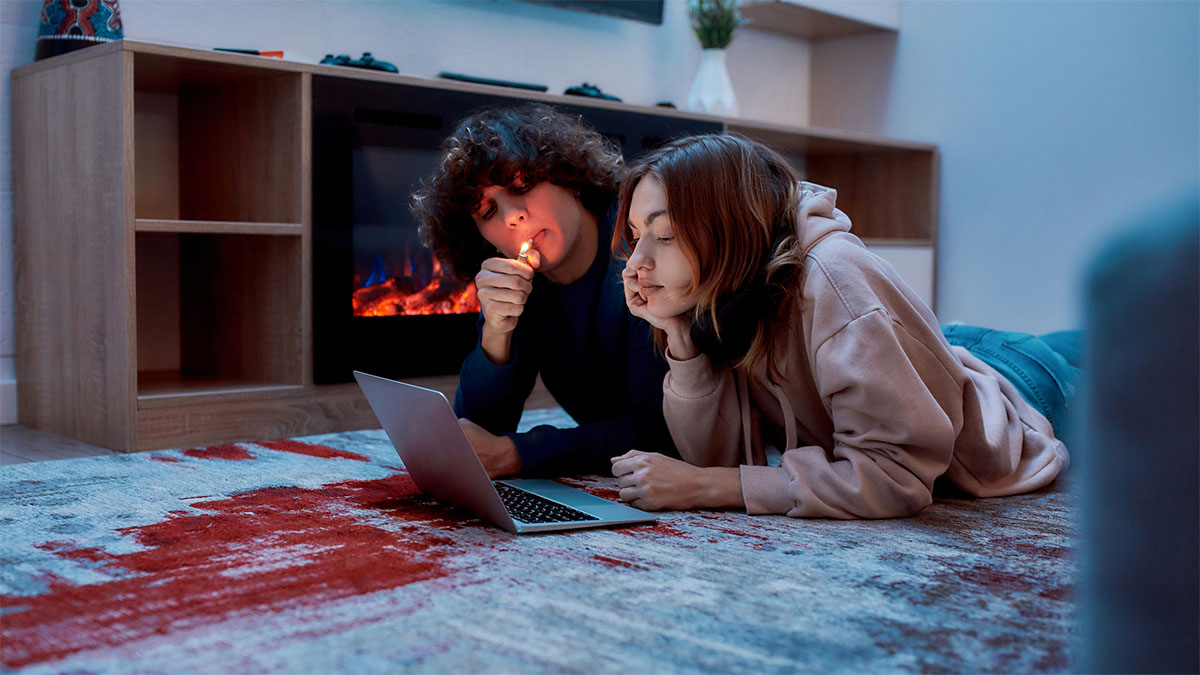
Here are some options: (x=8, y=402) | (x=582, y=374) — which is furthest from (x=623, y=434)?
(x=8, y=402)

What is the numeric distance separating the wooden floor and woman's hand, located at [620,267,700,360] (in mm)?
1100

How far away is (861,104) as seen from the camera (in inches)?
157

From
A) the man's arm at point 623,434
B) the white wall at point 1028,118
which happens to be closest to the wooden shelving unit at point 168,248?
the man's arm at point 623,434

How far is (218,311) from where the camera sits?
8.16 feet

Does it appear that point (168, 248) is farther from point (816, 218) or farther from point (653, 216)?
point (816, 218)

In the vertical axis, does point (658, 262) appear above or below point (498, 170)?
below

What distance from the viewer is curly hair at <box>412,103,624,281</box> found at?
1.68m

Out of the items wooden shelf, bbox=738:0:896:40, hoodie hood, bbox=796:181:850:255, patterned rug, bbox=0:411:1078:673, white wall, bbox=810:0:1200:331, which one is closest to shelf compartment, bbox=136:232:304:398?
patterned rug, bbox=0:411:1078:673

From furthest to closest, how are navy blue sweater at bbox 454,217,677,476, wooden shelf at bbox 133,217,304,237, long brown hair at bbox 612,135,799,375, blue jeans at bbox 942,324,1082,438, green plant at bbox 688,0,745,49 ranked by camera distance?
green plant at bbox 688,0,745,49
wooden shelf at bbox 133,217,304,237
blue jeans at bbox 942,324,1082,438
navy blue sweater at bbox 454,217,677,476
long brown hair at bbox 612,135,799,375

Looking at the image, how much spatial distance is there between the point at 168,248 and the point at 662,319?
1.50m

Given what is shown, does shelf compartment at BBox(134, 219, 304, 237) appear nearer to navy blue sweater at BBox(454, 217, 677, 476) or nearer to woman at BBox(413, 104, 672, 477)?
woman at BBox(413, 104, 672, 477)

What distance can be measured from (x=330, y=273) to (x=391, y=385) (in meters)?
0.92

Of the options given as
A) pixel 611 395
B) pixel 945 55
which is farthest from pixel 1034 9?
pixel 611 395

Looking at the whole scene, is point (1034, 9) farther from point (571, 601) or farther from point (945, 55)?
point (571, 601)
